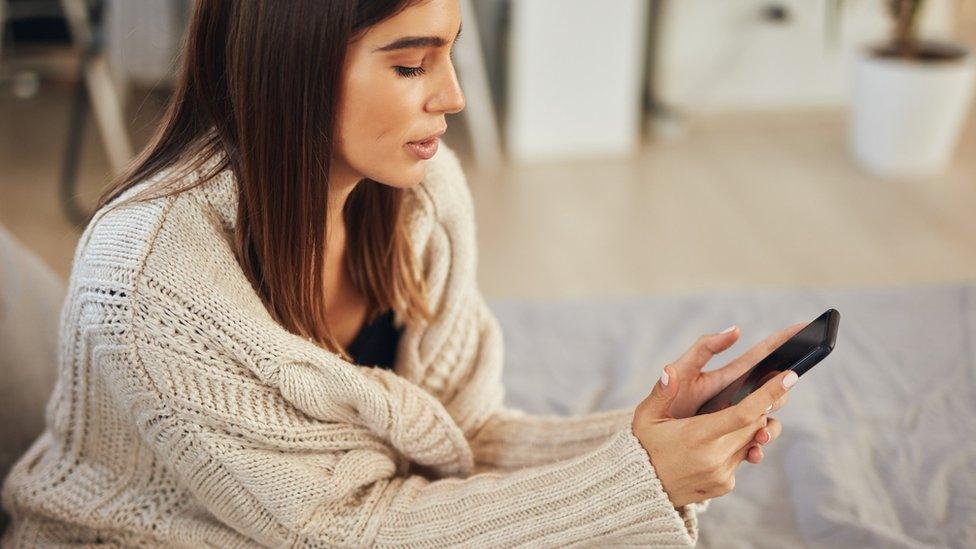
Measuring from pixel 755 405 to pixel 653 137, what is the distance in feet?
8.10

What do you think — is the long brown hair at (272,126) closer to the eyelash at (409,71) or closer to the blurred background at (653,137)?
the eyelash at (409,71)

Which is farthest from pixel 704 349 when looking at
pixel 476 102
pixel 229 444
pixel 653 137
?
pixel 653 137

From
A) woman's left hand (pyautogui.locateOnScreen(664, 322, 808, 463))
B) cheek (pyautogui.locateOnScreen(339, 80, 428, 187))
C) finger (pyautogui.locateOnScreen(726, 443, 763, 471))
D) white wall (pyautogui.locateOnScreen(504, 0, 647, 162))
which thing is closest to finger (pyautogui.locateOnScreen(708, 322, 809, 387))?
woman's left hand (pyautogui.locateOnScreen(664, 322, 808, 463))

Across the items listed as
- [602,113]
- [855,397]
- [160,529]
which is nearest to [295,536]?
[160,529]

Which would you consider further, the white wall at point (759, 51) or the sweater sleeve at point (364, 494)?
the white wall at point (759, 51)

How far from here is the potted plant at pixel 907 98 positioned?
2783 mm

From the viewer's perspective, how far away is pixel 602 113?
3.14 m

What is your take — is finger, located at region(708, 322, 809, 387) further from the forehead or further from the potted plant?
the potted plant

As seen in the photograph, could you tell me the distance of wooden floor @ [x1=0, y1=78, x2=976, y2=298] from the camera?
2439 mm

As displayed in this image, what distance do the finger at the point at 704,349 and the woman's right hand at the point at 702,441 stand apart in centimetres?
10

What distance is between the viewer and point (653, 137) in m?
3.28

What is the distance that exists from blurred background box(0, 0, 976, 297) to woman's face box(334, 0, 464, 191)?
1450 millimetres

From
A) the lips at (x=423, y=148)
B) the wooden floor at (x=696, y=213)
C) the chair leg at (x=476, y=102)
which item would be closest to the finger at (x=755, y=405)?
the lips at (x=423, y=148)

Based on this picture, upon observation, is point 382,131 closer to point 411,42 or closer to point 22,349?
point 411,42
